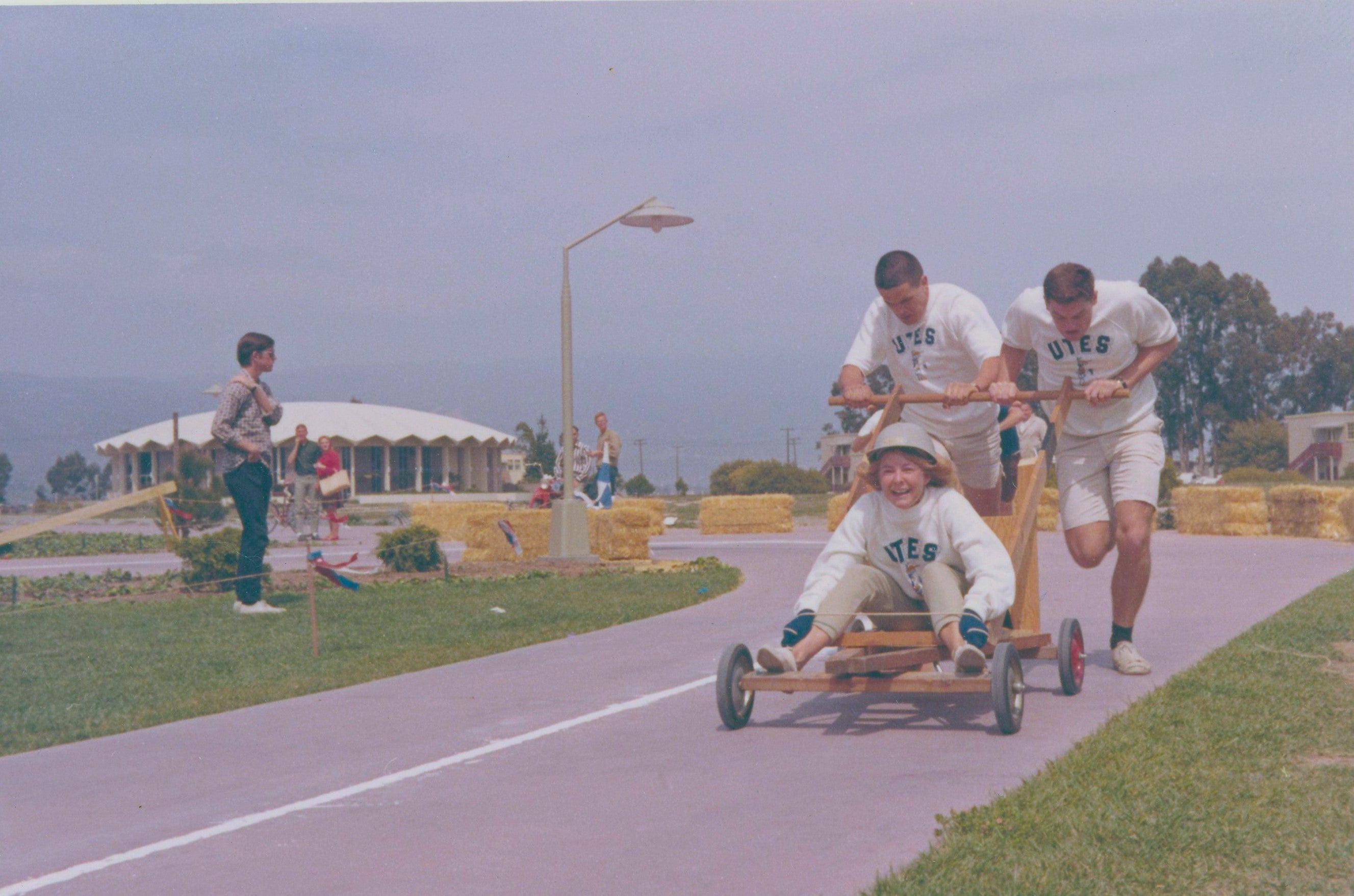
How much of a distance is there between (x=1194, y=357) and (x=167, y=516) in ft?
229

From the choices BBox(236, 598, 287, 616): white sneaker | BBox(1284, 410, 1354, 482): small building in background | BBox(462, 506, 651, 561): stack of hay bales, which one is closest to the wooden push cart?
BBox(236, 598, 287, 616): white sneaker

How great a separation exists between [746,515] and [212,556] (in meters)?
15.7

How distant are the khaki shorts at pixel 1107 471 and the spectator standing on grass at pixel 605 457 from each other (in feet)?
48.6

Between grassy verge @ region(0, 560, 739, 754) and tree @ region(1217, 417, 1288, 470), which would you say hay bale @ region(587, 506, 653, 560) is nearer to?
grassy verge @ region(0, 560, 739, 754)

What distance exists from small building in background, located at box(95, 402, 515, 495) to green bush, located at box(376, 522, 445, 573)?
61660 mm

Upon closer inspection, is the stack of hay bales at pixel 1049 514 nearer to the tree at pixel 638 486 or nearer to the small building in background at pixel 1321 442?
the tree at pixel 638 486

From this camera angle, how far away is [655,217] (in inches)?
727

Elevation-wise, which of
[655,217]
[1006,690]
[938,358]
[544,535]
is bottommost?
[1006,690]

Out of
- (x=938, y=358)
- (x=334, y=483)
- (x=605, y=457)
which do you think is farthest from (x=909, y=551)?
(x=334, y=483)

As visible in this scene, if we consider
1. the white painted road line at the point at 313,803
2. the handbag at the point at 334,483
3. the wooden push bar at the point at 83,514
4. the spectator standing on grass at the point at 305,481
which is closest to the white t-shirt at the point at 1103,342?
the white painted road line at the point at 313,803

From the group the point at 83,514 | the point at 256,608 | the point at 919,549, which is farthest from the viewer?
the point at 256,608

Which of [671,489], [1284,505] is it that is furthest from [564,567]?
[671,489]

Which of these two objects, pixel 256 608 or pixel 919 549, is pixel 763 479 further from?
pixel 919 549

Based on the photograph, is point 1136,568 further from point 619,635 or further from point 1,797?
point 1,797
